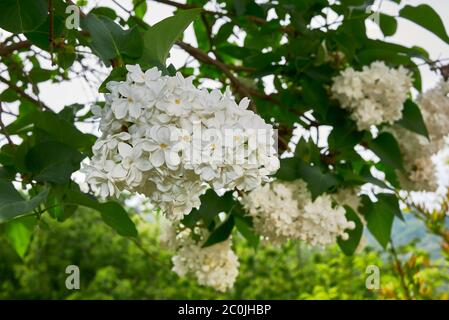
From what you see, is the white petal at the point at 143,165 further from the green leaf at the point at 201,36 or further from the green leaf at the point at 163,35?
the green leaf at the point at 201,36

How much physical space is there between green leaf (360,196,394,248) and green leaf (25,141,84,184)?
0.63m

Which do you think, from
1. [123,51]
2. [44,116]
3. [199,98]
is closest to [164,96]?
[199,98]

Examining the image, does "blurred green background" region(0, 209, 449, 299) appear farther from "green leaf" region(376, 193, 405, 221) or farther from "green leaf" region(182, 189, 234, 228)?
"green leaf" region(182, 189, 234, 228)

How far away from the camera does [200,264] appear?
1289 millimetres

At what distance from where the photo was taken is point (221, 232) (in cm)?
115

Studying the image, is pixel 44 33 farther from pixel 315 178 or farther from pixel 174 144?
pixel 315 178

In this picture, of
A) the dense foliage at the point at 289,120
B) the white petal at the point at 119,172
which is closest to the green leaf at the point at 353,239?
the dense foliage at the point at 289,120

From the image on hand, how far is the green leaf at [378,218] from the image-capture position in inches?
46.4

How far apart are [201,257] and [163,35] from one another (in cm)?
76

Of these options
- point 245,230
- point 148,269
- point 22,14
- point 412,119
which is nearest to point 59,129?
point 22,14

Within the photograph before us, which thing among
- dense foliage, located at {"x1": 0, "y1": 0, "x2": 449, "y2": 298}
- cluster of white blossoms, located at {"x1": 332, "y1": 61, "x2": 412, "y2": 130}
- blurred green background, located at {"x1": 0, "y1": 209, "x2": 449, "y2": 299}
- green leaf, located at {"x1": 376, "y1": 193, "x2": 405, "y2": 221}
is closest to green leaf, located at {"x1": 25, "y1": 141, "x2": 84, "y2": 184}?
dense foliage, located at {"x1": 0, "y1": 0, "x2": 449, "y2": 298}

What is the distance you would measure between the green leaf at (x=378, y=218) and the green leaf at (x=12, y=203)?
2.43 ft
